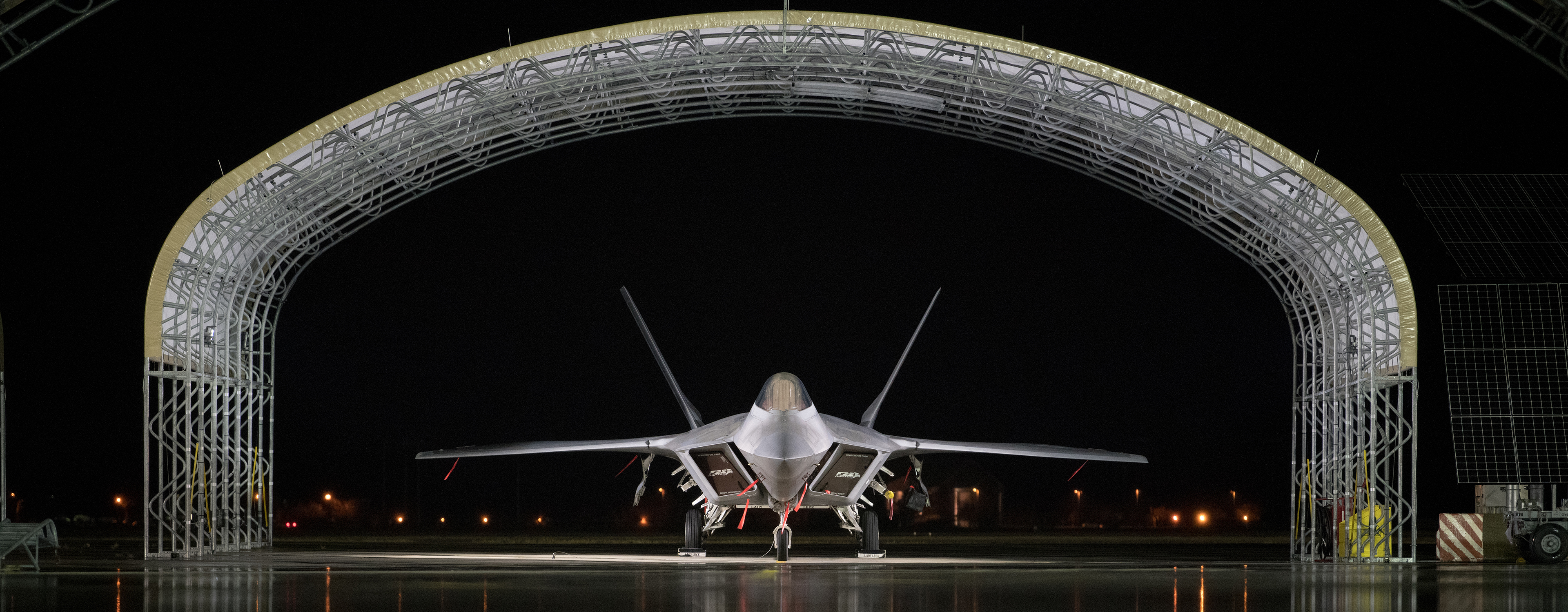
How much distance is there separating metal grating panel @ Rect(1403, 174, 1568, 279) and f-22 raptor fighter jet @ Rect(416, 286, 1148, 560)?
233 inches

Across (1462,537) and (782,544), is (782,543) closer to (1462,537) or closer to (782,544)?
(782,544)

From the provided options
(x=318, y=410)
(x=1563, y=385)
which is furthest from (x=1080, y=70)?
(x=318, y=410)

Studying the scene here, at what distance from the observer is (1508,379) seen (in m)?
18.5

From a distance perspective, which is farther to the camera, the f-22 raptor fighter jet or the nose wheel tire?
the nose wheel tire

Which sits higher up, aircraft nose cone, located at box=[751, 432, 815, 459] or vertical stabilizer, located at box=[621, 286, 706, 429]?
vertical stabilizer, located at box=[621, 286, 706, 429]

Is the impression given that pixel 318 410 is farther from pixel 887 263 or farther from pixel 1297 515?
pixel 1297 515

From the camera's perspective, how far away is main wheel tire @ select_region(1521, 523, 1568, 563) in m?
18.3

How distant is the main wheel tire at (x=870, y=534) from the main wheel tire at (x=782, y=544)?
8.52 ft

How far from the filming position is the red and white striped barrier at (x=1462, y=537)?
1933cm

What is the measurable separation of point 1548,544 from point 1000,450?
7.84m

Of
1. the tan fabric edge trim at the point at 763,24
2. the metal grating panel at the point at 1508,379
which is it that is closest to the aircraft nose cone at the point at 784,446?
the tan fabric edge trim at the point at 763,24

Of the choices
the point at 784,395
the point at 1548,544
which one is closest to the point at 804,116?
the point at 784,395

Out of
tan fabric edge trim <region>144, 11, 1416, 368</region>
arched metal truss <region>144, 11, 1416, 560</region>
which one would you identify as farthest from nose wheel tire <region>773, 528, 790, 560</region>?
tan fabric edge trim <region>144, 11, 1416, 368</region>

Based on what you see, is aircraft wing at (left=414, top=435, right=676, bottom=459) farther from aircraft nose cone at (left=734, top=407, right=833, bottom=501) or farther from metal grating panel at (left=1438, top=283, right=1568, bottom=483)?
metal grating panel at (left=1438, top=283, right=1568, bottom=483)
